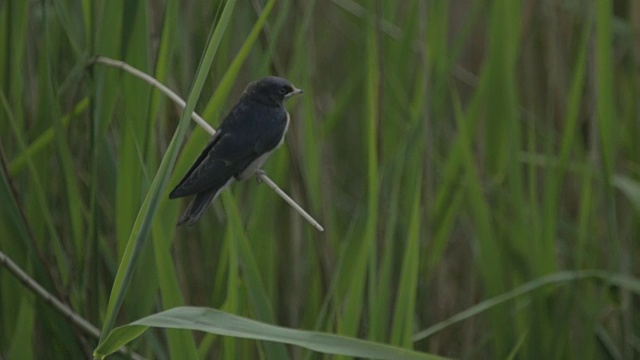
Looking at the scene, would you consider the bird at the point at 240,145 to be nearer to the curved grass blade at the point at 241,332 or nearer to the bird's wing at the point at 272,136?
the bird's wing at the point at 272,136

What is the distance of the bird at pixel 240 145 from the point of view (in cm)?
126

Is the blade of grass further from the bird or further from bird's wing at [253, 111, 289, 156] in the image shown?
bird's wing at [253, 111, 289, 156]

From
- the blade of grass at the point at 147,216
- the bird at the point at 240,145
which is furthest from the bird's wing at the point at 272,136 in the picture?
the blade of grass at the point at 147,216

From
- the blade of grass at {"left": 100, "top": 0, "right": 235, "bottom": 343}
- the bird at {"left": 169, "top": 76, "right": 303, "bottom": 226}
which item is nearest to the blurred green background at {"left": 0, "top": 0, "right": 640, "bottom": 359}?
the bird at {"left": 169, "top": 76, "right": 303, "bottom": 226}

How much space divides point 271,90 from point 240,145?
15 cm

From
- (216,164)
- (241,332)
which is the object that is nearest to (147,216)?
(241,332)

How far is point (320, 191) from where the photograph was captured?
1.70m

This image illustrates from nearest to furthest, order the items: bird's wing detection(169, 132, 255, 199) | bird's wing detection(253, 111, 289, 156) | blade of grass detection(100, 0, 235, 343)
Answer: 1. blade of grass detection(100, 0, 235, 343)
2. bird's wing detection(169, 132, 255, 199)
3. bird's wing detection(253, 111, 289, 156)

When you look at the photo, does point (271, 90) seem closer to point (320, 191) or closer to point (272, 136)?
point (272, 136)

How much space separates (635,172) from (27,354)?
4.03ft

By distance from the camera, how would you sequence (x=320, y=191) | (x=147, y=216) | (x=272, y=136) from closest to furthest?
(x=147, y=216) → (x=272, y=136) → (x=320, y=191)

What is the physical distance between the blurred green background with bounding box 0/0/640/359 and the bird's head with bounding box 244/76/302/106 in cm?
6

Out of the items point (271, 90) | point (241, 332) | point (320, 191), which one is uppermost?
point (271, 90)

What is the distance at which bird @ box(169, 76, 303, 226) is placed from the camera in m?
1.26
